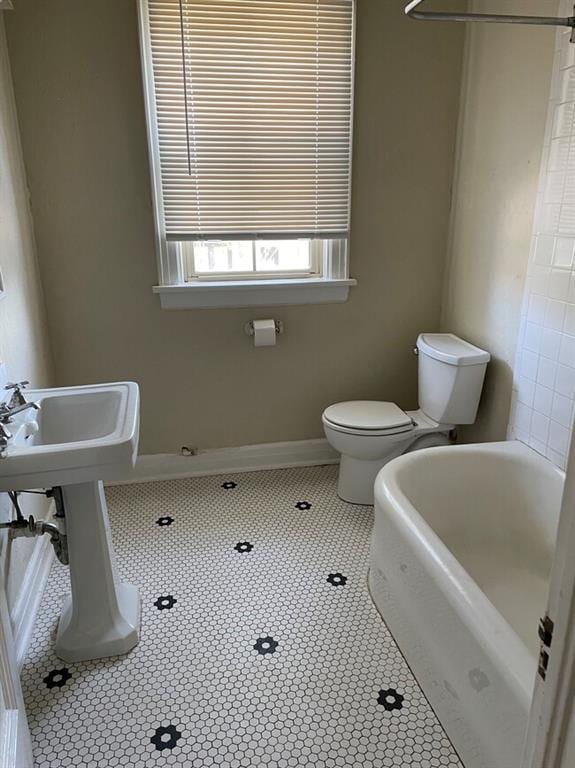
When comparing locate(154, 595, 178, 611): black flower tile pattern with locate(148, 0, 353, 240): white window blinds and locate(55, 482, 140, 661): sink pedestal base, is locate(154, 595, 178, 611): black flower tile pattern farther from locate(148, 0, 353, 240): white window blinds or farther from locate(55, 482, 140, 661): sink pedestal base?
locate(148, 0, 353, 240): white window blinds

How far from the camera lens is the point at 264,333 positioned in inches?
105

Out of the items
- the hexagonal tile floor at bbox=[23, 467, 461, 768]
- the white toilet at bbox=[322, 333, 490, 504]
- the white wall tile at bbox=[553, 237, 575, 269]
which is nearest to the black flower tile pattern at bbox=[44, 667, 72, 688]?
the hexagonal tile floor at bbox=[23, 467, 461, 768]

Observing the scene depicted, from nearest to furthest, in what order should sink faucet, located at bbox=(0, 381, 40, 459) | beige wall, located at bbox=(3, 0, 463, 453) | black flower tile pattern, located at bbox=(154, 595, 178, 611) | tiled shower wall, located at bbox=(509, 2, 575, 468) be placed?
sink faucet, located at bbox=(0, 381, 40, 459)
tiled shower wall, located at bbox=(509, 2, 575, 468)
black flower tile pattern, located at bbox=(154, 595, 178, 611)
beige wall, located at bbox=(3, 0, 463, 453)

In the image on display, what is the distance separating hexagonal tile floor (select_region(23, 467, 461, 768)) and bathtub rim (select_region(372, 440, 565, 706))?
1.36 feet

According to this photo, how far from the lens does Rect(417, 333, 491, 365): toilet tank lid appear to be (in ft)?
7.76

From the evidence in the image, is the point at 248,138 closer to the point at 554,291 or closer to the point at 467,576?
the point at 554,291

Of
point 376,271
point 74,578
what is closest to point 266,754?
point 74,578

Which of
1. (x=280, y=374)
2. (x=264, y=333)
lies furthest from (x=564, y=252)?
(x=280, y=374)

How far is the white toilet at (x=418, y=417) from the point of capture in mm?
2418

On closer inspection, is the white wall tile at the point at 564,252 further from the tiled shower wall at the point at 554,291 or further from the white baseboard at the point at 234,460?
the white baseboard at the point at 234,460

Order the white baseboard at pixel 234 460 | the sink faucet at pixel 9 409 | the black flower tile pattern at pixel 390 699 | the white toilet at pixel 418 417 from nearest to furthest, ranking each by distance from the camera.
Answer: the sink faucet at pixel 9 409
the black flower tile pattern at pixel 390 699
the white toilet at pixel 418 417
the white baseboard at pixel 234 460

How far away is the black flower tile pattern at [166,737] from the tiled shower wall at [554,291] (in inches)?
61.2

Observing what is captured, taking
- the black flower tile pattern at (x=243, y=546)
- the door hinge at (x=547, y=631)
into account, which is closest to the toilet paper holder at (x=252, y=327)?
the black flower tile pattern at (x=243, y=546)

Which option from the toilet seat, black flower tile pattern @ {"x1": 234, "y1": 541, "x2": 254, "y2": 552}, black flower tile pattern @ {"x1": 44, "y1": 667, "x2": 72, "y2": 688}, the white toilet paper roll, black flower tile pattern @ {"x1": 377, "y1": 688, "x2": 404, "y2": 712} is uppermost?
the white toilet paper roll
